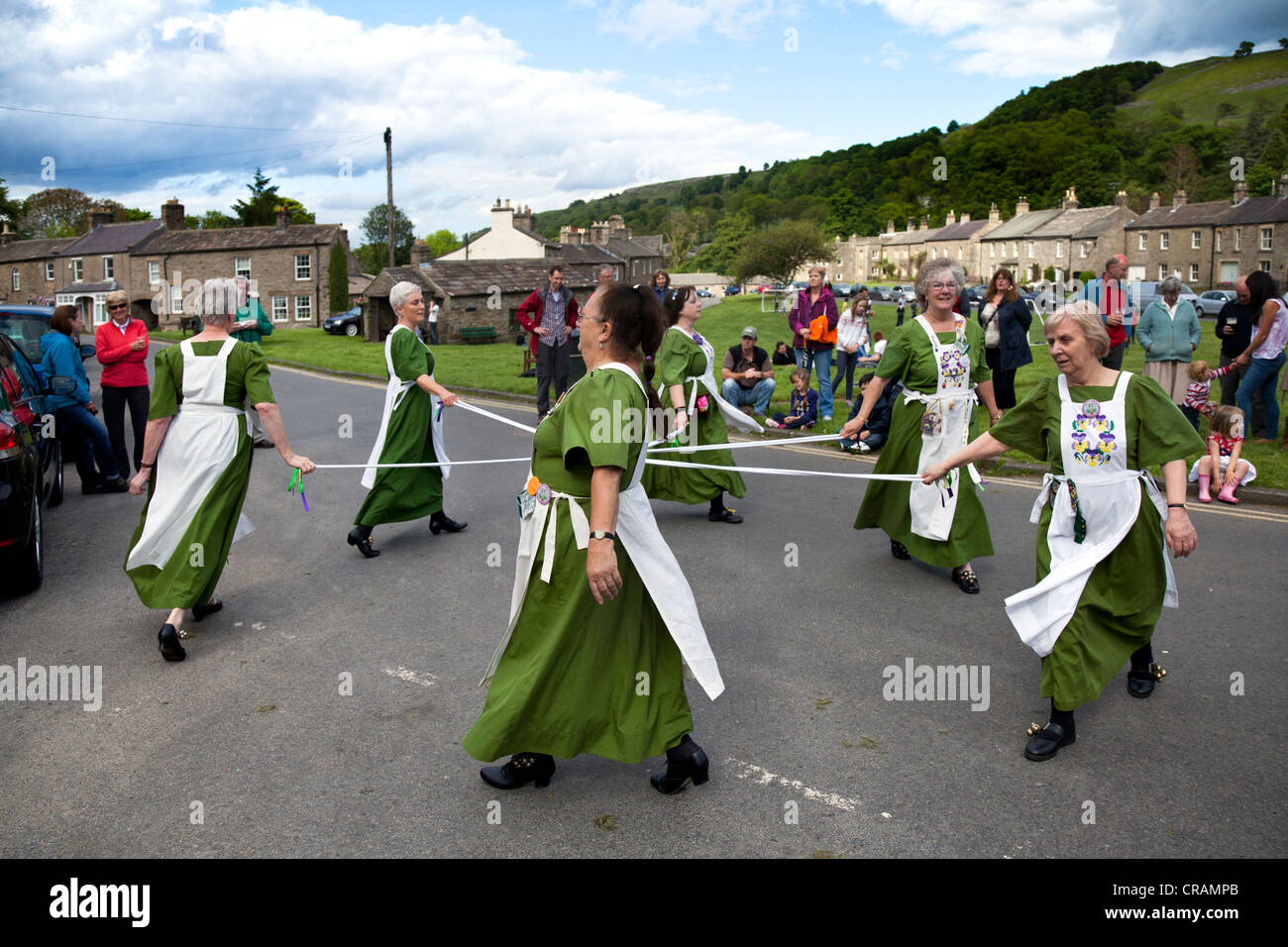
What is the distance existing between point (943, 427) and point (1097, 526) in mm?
2594

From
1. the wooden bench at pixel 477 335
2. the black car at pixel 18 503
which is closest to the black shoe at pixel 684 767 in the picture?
the black car at pixel 18 503

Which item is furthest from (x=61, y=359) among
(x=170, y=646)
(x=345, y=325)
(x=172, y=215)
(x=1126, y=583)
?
(x=172, y=215)

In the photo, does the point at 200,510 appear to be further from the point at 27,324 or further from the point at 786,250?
the point at 786,250

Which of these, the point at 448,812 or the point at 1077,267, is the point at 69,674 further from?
the point at 1077,267

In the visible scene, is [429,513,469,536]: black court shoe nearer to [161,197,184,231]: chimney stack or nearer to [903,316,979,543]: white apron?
[903,316,979,543]: white apron

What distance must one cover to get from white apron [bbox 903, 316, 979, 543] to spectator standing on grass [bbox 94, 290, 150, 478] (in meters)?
8.06

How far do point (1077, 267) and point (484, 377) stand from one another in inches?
3316

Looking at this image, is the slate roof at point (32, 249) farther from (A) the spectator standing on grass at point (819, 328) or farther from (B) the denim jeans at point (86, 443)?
(A) the spectator standing on grass at point (819, 328)

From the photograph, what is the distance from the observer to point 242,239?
214 feet

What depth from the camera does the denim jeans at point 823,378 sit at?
1509cm

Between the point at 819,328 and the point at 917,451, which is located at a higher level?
the point at 819,328

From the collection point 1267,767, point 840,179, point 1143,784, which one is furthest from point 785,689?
point 840,179

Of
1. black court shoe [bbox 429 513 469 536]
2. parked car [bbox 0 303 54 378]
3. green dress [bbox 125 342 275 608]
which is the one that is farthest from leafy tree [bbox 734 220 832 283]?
green dress [bbox 125 342 275 608]

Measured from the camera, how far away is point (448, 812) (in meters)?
4.10
